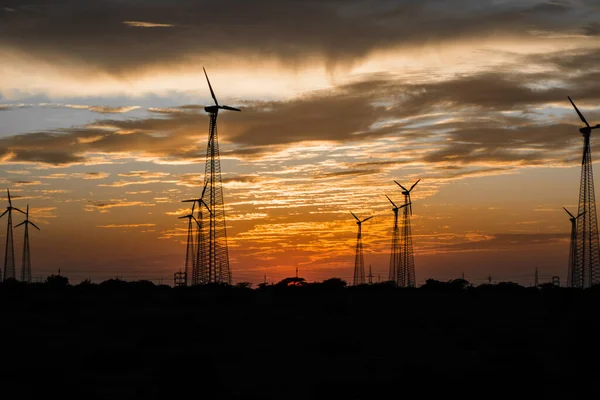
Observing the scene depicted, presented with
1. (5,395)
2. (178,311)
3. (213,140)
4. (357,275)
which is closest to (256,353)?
(5,395)

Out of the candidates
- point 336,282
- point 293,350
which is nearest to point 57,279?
point 336,282

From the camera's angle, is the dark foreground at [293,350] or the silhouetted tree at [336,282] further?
the silhouetted tree at [336,282]

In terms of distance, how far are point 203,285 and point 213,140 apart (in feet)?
67.6

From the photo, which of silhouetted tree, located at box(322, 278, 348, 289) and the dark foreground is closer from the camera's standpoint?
the dark foreground

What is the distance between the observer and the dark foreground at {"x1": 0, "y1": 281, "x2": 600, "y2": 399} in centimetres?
3988

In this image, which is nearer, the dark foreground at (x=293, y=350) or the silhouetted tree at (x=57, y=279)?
the dark foreground at (x=293, y=350)

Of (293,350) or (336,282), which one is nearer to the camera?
(293,350)

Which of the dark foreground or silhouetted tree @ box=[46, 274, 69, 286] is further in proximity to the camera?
silhouetted tree @ box=[46, 274, 69, 286]

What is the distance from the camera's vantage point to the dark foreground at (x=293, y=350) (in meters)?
39.9

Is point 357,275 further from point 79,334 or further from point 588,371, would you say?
point 588,371

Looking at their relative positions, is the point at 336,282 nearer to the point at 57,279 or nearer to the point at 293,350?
the point at 57,279

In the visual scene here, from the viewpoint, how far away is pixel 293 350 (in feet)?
179

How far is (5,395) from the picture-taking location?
3675 centimetres

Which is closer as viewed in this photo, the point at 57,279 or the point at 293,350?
the point at 293,350
